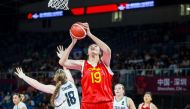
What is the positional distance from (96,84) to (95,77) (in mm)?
101

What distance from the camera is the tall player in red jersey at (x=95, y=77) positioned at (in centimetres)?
649

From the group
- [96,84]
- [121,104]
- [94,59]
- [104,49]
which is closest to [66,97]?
[96,84]

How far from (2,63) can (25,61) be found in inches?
84.3

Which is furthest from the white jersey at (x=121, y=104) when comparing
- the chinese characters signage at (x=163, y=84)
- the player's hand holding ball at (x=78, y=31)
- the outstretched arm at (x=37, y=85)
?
the chinese characters signage at (x=163, y=84)

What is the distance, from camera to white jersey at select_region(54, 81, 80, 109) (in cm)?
678

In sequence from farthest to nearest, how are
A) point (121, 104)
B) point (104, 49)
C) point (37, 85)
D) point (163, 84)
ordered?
point (163, 84) → point (121, 104) → point (37, 85) → point (104, 49)

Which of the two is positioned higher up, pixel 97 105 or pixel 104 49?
pixel 104 49

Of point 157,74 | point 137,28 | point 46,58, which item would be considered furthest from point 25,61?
point 157,74

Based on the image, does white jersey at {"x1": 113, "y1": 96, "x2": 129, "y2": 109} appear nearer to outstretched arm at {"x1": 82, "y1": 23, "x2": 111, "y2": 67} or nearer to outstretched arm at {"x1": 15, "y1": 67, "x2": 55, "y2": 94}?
outstretched arm at {"x1": 15, "y1": 67, "x2": 55, "y2": 94}

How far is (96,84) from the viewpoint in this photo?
256 inches

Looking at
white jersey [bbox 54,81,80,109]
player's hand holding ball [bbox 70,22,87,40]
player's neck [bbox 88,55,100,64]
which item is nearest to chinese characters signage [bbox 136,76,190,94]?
white jersey [bbox 54,81,80,109]

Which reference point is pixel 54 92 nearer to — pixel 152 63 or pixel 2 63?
pixel 152 63

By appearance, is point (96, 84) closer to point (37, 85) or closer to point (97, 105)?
point (97, 105)

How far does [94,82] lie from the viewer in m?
6.51
